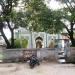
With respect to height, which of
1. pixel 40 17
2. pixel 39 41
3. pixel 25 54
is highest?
pixel 40 17

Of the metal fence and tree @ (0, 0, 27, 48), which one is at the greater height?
tree @ (0, 0, 27, 48)

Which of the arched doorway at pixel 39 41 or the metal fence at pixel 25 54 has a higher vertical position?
the arched doorway at pixel 39 41

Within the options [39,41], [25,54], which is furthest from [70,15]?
[39,41]

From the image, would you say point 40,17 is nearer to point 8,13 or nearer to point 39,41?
point 8,13

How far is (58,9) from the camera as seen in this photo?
18703 millimetres

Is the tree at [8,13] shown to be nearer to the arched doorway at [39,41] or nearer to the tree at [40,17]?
the tree at [40,17]

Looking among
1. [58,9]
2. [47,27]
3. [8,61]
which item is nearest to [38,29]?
[47,27]

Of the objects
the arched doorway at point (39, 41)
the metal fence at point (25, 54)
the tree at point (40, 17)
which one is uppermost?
the tree at point (40, 17)

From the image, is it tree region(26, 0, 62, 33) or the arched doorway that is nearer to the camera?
tree region(26, 0, 62, 33)

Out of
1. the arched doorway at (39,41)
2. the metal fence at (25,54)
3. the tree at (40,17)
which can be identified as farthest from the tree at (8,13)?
the arched doorway at (39,41)

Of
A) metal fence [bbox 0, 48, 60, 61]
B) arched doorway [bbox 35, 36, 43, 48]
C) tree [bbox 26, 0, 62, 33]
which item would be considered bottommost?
metal fence [bbox 0, 48, 60, 61]

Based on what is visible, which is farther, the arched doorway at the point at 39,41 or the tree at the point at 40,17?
the arched doorway at the point at 39,41

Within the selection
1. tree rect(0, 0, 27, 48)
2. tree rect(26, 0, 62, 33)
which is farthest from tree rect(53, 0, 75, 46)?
tree rect(0, 0, 27, 48)

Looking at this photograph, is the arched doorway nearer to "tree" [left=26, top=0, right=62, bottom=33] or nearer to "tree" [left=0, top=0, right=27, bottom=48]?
"tree" [left=26, top=0, right=62, bottom=33]
